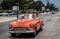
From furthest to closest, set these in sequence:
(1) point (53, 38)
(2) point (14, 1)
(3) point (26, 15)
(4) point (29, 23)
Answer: (2) point (14, 1)
(3) point (26, 15)
(4) point (29, 23)
(1) point (53, 38)

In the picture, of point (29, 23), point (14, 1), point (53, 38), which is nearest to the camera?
point (53, 38)

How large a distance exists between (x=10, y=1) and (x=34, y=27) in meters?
99.0

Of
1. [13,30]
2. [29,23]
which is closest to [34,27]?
[29,23]

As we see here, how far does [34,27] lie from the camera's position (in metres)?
15.1

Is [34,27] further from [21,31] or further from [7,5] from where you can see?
[7,5]

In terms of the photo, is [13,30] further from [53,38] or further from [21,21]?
[53,38]

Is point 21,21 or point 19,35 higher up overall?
point 21,21

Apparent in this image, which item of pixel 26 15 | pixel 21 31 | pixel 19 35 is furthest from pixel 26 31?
pixel 26 15

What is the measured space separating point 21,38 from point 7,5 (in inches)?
3916

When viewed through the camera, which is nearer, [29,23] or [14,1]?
[29,23]

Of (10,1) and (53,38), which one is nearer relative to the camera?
(53,38)

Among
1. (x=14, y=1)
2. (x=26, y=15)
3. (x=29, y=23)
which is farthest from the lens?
(x=14, y=1)

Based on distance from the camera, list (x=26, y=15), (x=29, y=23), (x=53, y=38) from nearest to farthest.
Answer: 1. (x=53, y=38)
2. (x=29, y=23)
3. (x=26, y=15)

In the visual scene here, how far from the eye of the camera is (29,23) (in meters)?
15.2
